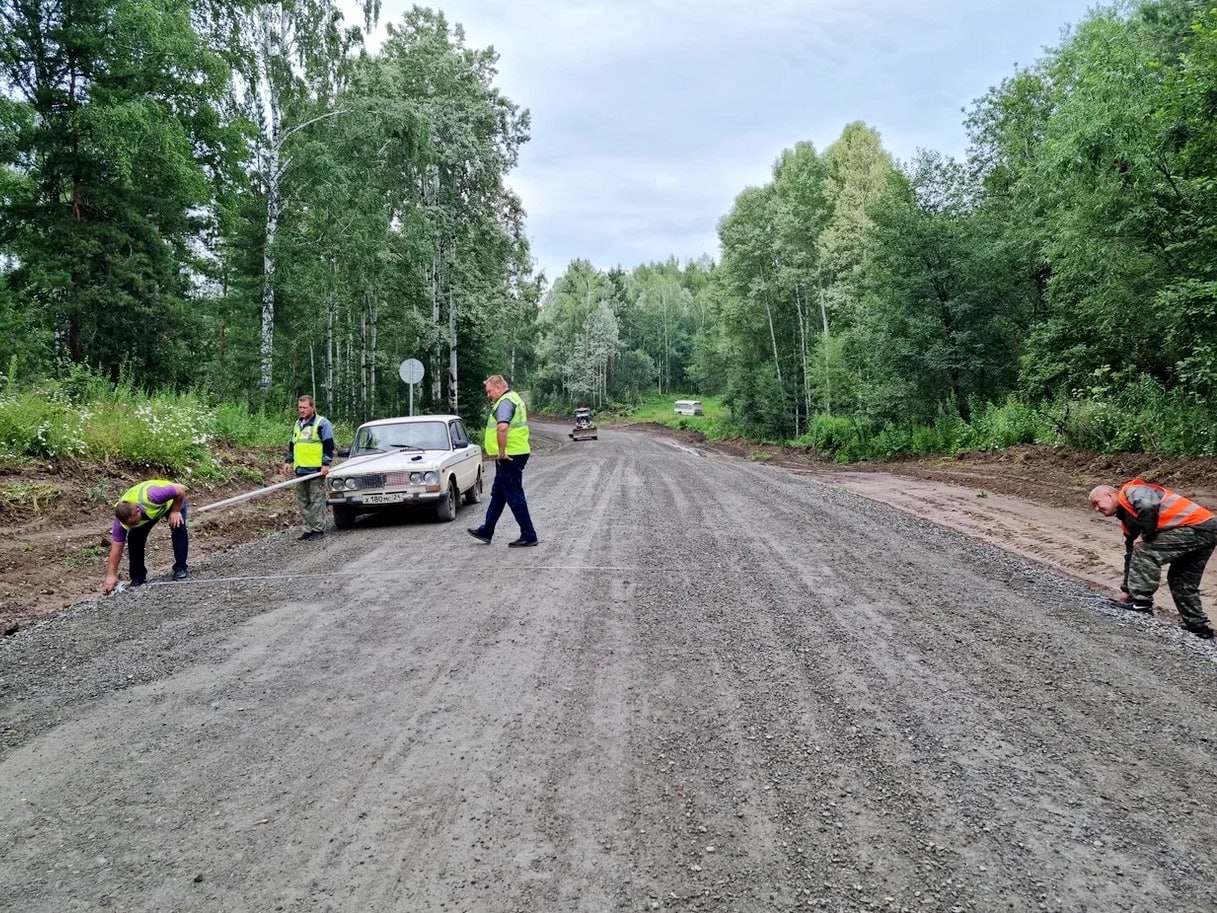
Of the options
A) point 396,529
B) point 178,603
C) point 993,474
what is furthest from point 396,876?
point 993,474

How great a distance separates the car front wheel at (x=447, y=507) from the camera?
9703 millimetres

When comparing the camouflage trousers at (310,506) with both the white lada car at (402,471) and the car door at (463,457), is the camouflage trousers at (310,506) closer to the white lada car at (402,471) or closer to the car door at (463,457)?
the white lada car at (402,471)

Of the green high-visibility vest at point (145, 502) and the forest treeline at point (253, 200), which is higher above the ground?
the forest treeline at point (253, 200)

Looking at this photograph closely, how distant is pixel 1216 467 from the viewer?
11.3 meters

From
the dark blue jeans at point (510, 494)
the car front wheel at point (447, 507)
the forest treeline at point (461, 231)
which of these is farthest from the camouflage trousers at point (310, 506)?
the forest treeline at point (461, 231)

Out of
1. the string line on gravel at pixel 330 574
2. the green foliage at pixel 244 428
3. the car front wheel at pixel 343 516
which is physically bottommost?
the string line on gravel at pixel 330 574

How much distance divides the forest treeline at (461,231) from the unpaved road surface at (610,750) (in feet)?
28.9

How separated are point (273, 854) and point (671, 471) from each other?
15.3m

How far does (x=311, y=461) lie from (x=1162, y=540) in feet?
30.9

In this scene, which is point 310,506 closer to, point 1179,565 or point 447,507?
point 447,507

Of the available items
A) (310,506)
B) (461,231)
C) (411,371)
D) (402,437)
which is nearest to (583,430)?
(461,231)

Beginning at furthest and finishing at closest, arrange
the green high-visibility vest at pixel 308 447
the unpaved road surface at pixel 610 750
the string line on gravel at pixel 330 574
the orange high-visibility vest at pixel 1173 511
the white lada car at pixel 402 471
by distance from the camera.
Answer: the white lada car at pixel 402 471 < the green high-visibility vest at pixel 308 447 < the string line on gravel at pixel 330 574 < the orange high-visibility vest at pixel 1173 511 < the unpaved road surface at pixel 610 750

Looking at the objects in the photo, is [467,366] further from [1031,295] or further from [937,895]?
[937,895]

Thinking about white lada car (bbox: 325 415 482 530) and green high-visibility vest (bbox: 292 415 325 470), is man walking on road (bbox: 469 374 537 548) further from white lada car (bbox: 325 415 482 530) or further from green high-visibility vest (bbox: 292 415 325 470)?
green high-visibility vest (bbox: 292 415 325 470)
